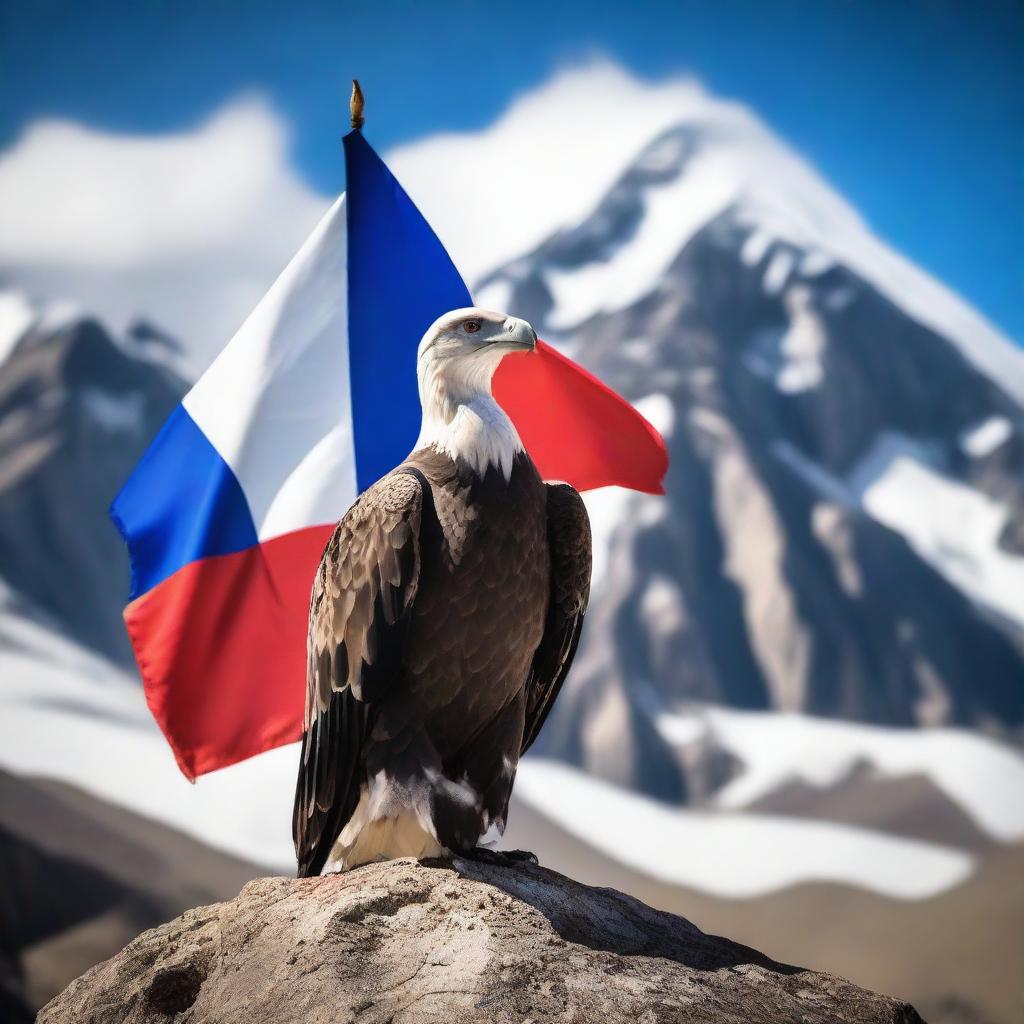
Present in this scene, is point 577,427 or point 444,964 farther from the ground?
point 577,427

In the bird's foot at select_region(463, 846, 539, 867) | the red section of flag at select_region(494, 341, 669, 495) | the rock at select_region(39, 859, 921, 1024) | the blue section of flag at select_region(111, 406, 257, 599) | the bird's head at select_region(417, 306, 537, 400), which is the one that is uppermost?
the red section of flag at select_region(494, 341, 669, 495)

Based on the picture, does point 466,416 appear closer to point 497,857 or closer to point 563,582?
point 563,582

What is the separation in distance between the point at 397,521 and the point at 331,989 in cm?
117

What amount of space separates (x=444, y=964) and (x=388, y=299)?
2916 mm

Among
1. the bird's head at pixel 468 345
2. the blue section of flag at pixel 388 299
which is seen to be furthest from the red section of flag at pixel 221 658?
the bird's head at pixel 468 345

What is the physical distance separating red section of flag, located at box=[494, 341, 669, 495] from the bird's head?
1216 millimetres

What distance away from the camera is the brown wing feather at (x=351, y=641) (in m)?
3.05

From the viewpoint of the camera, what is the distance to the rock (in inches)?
95.1

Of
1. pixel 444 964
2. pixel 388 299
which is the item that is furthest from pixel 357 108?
pixel 444 964

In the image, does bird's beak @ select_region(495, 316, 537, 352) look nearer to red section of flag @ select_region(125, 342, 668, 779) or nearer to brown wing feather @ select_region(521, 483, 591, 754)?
brown wing feather @ select_region(521, 483, 591, 754)

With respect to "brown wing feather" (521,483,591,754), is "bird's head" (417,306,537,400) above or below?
above

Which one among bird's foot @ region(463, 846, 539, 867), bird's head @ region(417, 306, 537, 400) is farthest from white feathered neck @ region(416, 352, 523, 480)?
bird's foot @ region(463, 846, 539, 867)

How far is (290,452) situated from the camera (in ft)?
15.1

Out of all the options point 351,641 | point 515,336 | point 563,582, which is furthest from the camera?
point 563,582
